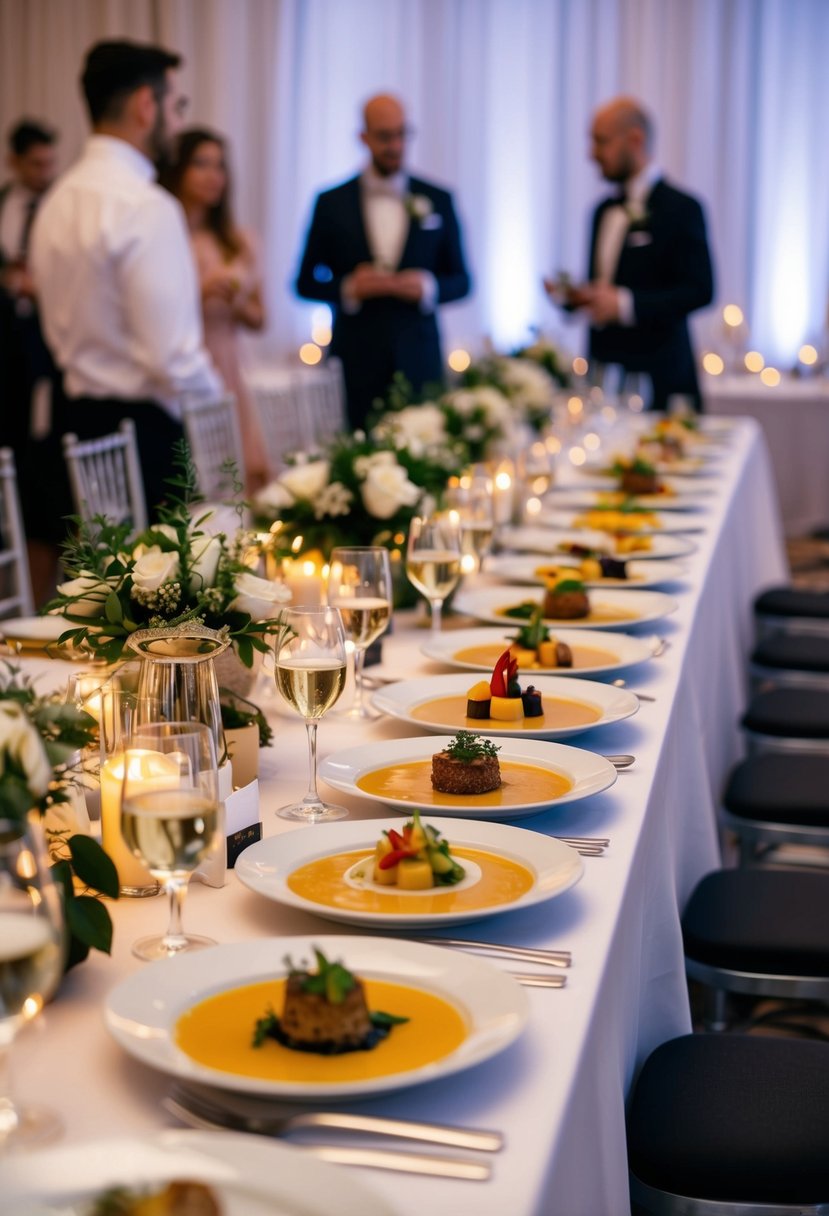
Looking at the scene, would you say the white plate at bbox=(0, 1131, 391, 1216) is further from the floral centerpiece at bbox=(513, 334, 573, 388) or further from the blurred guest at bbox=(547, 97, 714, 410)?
the blurred guest at bbox=(547, 97, 714, 410)

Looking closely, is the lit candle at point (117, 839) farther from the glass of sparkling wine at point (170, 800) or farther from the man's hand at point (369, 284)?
the man's hand at point (369, 284)

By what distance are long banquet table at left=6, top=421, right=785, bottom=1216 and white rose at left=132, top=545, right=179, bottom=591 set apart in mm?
268

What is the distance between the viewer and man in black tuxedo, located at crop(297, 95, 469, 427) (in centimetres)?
608

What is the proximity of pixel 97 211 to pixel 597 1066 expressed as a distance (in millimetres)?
3099

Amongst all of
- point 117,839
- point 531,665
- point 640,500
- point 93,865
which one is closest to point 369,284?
point 640,500

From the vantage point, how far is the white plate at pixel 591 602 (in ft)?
7.75

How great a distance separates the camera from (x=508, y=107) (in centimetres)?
940

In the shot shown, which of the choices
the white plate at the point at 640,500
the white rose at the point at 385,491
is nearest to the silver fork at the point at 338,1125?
the white rose at the point at 385,491

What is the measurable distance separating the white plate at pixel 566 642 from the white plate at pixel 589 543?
2.06 ft

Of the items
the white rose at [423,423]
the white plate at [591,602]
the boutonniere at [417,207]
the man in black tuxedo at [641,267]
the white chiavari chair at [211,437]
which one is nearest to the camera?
the white plate at [591,602]

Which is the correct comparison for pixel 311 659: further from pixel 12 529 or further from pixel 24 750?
pixel 12 529

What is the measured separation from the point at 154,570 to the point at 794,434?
6640mm

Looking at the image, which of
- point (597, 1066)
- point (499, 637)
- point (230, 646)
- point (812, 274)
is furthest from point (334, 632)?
point (812, 274)

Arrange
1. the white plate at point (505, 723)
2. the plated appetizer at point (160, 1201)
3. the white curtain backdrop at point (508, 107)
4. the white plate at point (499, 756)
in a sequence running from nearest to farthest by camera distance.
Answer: the plated appetizer at point (160, 1201)
the white plate at point (499, 756)
the white plate at point (505, 723)
the white curtain backdrop at point (508, 107)
